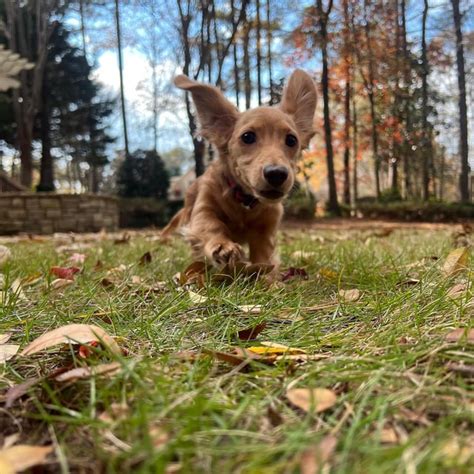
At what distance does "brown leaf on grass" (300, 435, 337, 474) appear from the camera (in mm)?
537

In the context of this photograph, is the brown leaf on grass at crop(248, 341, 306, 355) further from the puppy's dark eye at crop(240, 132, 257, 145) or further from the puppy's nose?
the puppy's dark eye at crop(240, 132, 257, 145)

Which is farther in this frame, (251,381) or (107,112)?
(107,112)

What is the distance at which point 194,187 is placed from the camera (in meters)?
3.21

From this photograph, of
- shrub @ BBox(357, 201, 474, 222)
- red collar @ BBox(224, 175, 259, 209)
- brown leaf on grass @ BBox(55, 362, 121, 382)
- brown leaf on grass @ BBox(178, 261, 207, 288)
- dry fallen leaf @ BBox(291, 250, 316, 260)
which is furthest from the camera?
shrub @ BBox(357, 201, 474, 222)

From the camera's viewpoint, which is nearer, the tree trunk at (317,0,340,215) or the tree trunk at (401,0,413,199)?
the tree trunk at (401,0,413,199)

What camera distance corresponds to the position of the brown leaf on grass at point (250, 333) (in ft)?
3.85

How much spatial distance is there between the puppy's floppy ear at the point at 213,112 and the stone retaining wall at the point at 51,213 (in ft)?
24.5

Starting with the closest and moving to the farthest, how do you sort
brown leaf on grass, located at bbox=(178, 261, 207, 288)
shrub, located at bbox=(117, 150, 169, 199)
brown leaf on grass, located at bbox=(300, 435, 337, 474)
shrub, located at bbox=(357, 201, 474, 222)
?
brown leaf on grass, located at bbox=(300, 435, 337, 474), brown leaf on grass, located at bbox=(178, 261, 207, 288), shrub, located at bbox=(357, 201, 474, 222), shrub, located at bbox=(117, 150, 169, 199)

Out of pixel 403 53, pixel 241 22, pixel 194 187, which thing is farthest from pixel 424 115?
pixel 194 187

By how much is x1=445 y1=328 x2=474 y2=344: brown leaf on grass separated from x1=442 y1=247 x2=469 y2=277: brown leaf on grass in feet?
2.45

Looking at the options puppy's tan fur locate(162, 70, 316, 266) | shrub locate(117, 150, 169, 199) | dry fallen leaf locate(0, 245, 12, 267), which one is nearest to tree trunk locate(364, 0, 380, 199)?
shrub locate(117, 150, 169, 199)

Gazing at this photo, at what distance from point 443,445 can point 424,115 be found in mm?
13053

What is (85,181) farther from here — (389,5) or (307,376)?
(307,376)

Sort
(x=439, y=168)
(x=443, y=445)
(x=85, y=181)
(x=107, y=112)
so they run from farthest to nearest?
(x=85, y=181)
(x=107, y=112)
(x=439, y=168)
(x=443, y=445)
